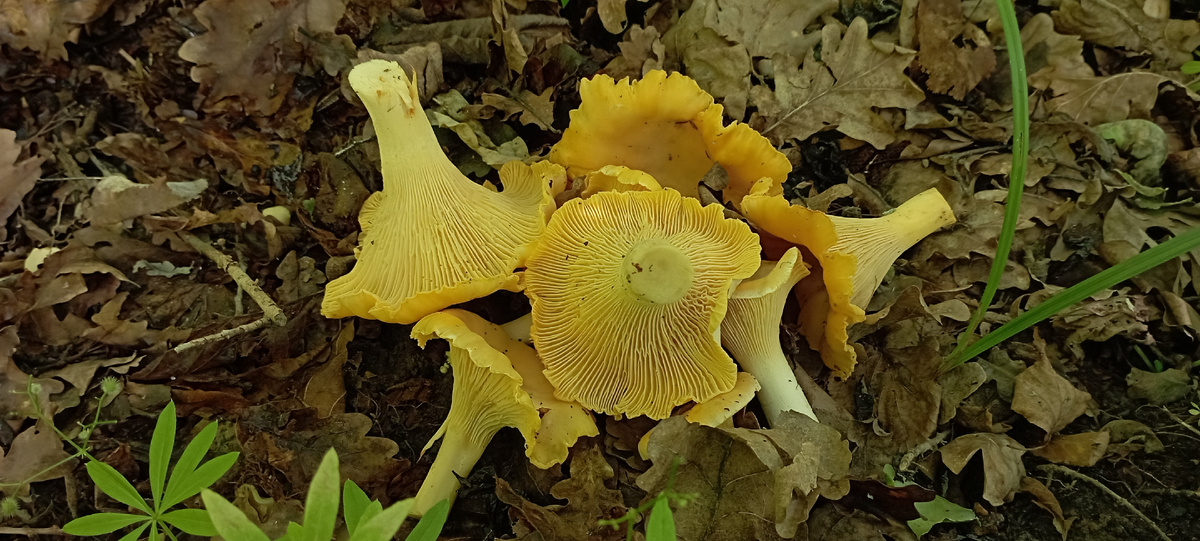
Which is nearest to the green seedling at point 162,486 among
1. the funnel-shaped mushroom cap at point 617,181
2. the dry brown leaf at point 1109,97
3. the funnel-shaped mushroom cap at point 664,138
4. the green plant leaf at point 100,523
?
the green plant leaf at point 100,523

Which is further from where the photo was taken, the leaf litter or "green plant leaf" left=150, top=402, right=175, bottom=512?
the leaf litter

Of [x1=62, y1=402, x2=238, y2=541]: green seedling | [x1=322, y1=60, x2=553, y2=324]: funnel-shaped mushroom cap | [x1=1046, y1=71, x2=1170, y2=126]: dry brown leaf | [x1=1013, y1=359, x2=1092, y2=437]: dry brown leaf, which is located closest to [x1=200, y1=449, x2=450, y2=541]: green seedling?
[x1=62, y1=402, x2=238, y2=541]: green seedling

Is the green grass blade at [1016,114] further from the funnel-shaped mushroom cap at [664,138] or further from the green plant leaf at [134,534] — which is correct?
the green plant leaf at [134,534]

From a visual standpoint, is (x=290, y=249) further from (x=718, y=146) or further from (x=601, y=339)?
(x=718, y=146)

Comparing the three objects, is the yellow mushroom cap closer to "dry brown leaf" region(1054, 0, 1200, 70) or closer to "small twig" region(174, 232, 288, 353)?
"small twig" region(174, 232, 288, 353)

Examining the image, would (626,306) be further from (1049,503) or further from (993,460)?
(1049,503)

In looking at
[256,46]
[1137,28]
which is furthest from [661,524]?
[1137,28]
